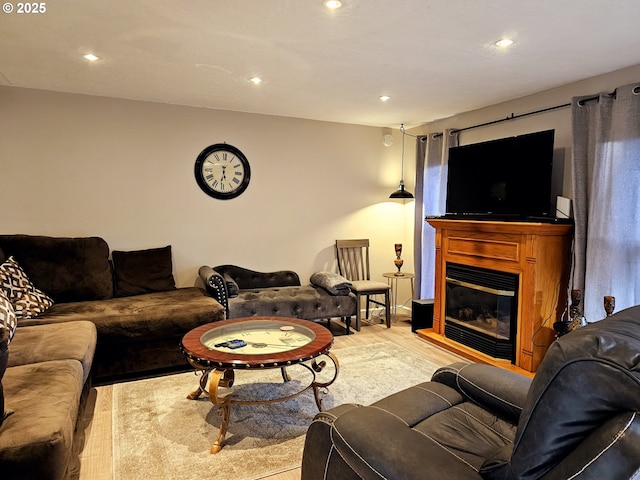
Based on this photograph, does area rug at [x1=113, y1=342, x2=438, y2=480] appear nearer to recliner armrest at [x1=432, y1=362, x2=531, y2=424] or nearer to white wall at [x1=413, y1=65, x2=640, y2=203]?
recliner armrest at [x1=432, y1=362, x2=531, y2=424]

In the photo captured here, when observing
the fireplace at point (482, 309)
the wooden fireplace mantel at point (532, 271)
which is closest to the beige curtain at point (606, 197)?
the wooden fireplace mantel at point (532, 271)

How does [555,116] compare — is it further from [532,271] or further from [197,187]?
[197,187]

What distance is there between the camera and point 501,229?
11.5 feet

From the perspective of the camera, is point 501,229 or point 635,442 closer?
point 635,442

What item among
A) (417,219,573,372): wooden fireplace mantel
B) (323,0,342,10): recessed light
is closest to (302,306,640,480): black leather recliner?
(417,219,573,372): wooden fireplace mantel

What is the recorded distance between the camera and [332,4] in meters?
A: 2.12

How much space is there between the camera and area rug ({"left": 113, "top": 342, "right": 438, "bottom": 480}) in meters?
2.17

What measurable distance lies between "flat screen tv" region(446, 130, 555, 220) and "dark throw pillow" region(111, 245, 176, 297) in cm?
300

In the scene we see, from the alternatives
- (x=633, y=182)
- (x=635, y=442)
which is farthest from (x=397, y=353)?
(x=635, y=442)

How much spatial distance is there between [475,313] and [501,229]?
0.91 meters

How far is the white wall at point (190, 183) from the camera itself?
12.5ft

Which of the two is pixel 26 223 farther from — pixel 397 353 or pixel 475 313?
pixel 475 313

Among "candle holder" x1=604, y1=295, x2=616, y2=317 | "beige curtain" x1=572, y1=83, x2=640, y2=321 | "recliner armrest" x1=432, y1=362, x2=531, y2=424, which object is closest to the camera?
"recliner armrest" x1=432, y1=362, x2=531, y2=424

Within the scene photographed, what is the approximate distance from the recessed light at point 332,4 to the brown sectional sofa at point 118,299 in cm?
246
